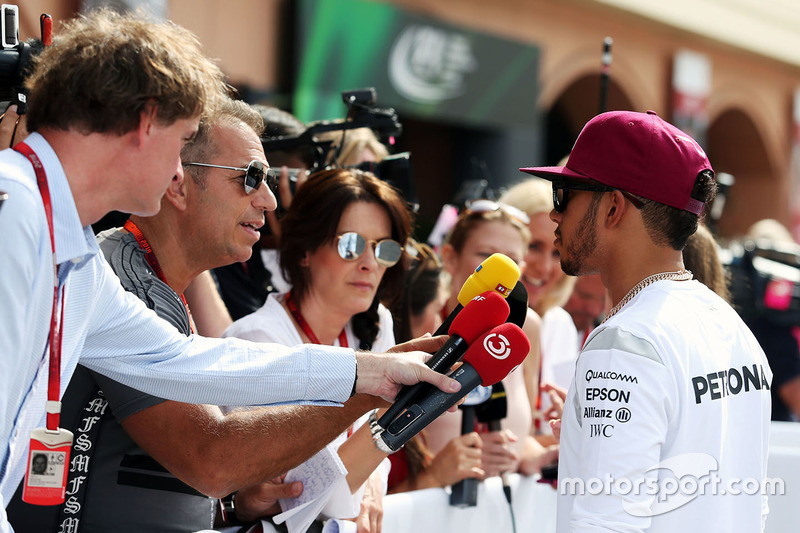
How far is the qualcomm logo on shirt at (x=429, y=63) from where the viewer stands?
11.5 m

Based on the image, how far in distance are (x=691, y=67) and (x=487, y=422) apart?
14951 millimetres

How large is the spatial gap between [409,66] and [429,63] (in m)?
0.36

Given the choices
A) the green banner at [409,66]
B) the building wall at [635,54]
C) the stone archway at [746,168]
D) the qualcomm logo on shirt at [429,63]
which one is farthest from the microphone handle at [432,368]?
the stone archway at [746,168]

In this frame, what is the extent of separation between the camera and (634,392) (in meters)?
2.08

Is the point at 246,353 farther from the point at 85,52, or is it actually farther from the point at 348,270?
the point at 348,270

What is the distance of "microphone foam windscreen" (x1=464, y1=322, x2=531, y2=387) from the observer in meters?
2.30

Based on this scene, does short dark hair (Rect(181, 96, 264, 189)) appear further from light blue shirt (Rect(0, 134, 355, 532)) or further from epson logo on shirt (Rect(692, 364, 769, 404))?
epson logo on shirt (Rect(692, 364, 769, 404))

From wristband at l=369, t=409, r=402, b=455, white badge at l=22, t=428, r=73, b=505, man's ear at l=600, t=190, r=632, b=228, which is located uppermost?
man's ear at l=600, t=190, r=632, b=228

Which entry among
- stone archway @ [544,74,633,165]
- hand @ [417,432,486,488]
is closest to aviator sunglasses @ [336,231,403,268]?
hand @ [417,432,486,488]

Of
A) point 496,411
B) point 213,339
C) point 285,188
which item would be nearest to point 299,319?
point 285,188

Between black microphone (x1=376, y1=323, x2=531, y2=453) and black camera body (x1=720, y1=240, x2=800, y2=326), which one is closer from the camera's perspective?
black microphone (x1=376, y1=323, x2=531, y2=453)

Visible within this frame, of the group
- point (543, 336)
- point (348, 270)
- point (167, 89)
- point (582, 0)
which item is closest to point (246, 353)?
point (167, 89)

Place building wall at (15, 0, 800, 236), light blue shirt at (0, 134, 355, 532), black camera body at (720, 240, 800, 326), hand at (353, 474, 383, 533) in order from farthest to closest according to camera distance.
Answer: building wall at (15, 0, 800, 236)
black camera body at (720, 240, 800, 326)
hand at (353, 474, 383, 533)
light blue shirt at (0, 134, 355, 532)

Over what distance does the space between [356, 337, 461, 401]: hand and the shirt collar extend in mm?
805
